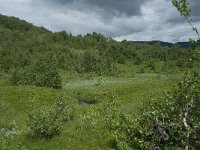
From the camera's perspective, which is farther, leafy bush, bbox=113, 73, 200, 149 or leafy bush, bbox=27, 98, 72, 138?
A: leafy bush, bbox=27, 98, 72, 138

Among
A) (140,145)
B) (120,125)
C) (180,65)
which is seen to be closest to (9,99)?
(120,125)

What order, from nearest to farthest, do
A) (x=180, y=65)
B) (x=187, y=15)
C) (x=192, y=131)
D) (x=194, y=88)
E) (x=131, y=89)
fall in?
(x=192, y=131), (x=187, y=15), (x=194, y=88), (x=131, y=89), (x=180, y=65)

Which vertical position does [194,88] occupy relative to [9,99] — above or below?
above

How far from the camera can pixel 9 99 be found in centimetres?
4881

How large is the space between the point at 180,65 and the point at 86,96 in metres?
139

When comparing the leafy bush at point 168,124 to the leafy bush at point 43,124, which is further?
the leafy bush at point 43,124

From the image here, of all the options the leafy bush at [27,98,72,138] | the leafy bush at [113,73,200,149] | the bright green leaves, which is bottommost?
the leafy bush at [27,98,72,138]

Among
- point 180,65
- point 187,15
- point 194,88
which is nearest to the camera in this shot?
point 187,15

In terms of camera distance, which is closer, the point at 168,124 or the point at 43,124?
the point at 168,124

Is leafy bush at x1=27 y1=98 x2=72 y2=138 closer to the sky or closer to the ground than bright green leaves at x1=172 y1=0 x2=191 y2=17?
closer to the ground

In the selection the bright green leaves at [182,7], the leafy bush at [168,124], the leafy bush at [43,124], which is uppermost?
the bright green leaves at [182,7]

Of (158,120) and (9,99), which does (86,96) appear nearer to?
(9,99)

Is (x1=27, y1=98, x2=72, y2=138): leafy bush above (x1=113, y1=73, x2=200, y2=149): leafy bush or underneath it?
underneath

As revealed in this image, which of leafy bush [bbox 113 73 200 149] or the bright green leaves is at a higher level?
the bright green leaves
